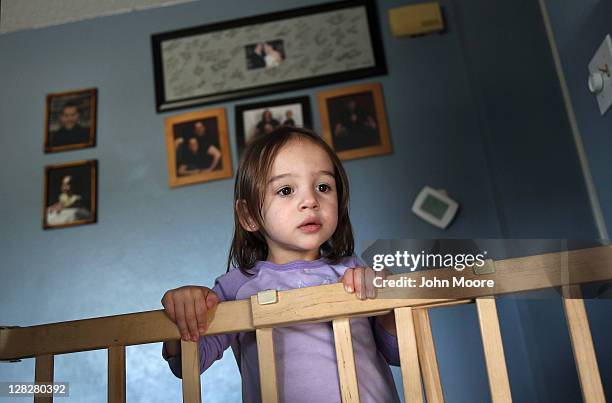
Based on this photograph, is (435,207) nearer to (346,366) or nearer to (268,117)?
(268,117)

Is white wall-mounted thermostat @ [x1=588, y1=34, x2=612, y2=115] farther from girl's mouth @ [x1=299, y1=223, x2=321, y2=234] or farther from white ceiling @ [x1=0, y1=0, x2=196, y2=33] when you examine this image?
white ceiling @ [x1=0, y1=0, x2=196, y2=33]

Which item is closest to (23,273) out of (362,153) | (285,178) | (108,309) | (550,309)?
(108,309)

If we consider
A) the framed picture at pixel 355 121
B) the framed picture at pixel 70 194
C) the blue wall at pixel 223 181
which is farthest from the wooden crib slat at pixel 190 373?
the framed picture at pixel 70 194

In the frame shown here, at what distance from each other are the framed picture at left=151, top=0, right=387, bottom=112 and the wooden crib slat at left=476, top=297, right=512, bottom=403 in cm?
142

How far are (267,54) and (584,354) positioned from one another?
164cm

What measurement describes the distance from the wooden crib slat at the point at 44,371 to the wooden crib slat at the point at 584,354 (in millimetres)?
585

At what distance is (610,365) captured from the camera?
136 cm

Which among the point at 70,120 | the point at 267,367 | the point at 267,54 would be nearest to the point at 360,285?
the point at 267,367

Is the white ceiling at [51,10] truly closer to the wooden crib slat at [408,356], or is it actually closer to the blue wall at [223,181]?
the blue wall at [223,181]

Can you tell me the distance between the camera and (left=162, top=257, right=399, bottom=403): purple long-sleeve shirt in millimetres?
897

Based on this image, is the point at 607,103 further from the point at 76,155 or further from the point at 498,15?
A: the point at 76,155

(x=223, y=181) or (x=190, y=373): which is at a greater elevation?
(x=223, y=181)

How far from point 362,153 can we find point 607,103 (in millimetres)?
848

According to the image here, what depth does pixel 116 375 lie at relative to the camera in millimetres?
715
